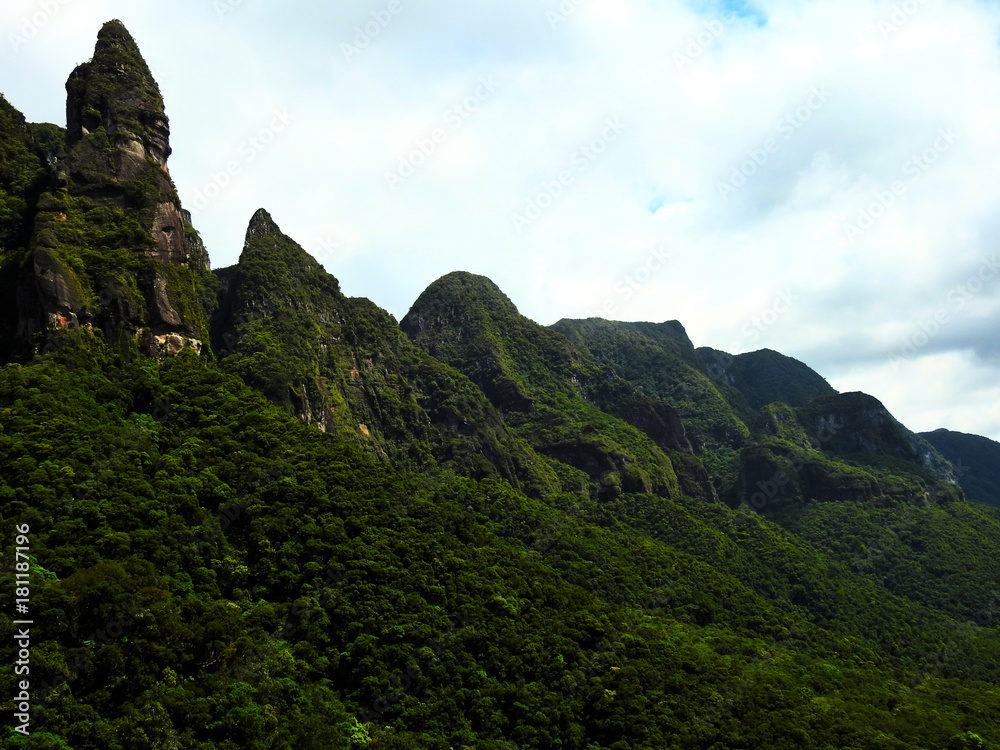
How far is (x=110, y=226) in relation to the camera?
279ft

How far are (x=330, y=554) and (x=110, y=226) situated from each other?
175 feet

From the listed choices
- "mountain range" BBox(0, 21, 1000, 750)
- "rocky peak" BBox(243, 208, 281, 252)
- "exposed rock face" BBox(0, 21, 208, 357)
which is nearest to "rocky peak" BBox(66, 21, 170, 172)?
"exposed rock face" BBox(0, 21, 208, 357)

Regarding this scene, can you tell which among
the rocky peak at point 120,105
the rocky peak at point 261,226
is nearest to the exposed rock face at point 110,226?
the rocky peak at point 120,105

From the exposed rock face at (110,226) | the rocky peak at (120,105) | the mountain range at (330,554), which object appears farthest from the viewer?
the rocky peak at (120,105)

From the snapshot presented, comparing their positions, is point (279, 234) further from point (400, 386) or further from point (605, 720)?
point (605, 720)

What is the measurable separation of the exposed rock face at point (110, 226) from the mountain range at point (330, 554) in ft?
1.32

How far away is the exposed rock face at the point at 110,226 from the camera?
70.8 meters

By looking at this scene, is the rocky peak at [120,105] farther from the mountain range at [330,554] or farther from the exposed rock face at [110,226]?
the mountain range at [330,554]

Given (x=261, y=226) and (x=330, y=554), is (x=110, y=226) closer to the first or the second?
(x=261, y=226)

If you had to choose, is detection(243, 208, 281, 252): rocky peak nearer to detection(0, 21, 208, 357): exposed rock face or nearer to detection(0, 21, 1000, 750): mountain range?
detection(0, 21, 1000, 750): mountain range

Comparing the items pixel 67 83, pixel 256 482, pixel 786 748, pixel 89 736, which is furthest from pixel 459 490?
pixel 67 83

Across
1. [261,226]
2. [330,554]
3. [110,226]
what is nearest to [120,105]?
[110,226]

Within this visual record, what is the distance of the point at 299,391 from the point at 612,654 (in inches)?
2221

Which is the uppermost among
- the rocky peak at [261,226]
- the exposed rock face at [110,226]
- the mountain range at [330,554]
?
the rocky peak at [261,226]
